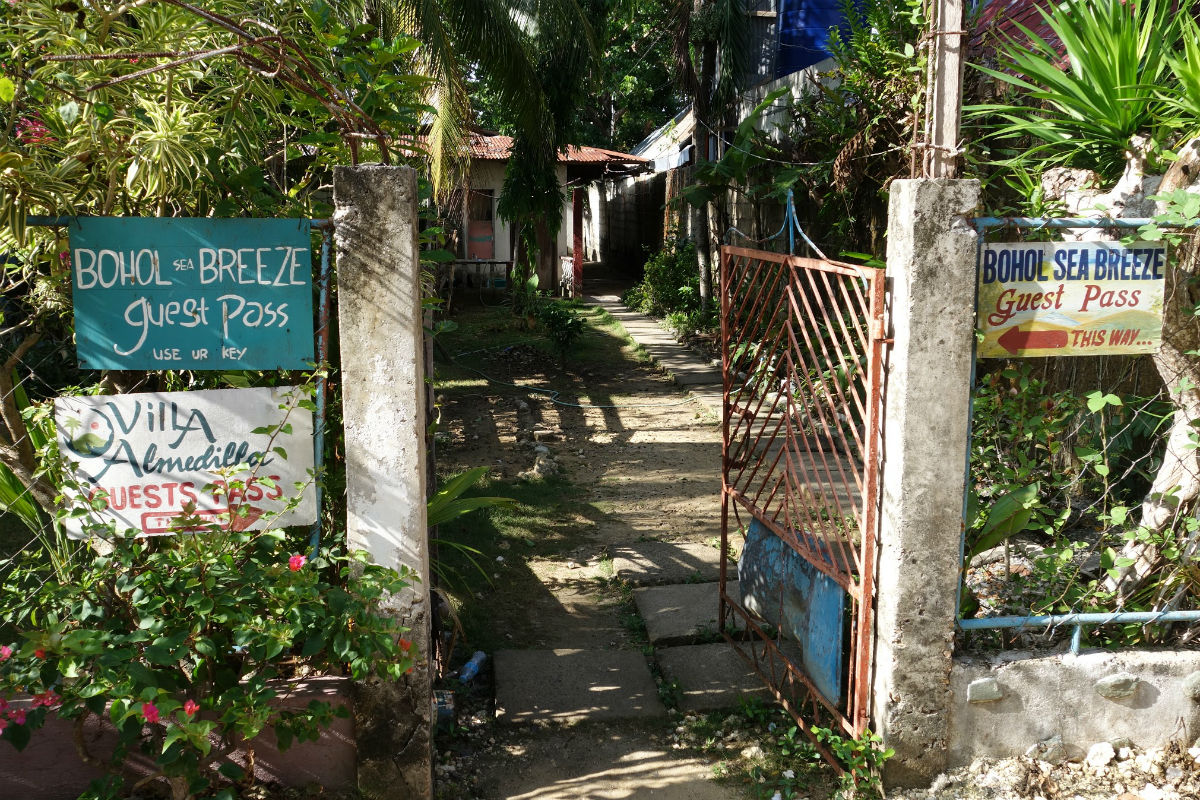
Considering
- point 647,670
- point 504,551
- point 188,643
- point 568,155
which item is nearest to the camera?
point 188,643

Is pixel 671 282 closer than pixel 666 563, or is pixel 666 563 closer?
pixel 666 563

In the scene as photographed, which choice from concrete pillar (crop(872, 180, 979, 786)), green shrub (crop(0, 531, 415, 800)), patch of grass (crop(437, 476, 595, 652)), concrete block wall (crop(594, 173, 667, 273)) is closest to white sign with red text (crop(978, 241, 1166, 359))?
concrete pillar (crop(872, 180, 979, 786))

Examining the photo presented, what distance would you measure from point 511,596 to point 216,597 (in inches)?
105

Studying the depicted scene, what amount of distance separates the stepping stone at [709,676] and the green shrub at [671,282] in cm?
975

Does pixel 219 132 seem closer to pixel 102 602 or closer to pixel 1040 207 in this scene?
pixel 102 602

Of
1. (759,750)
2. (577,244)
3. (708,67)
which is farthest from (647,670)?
(577,244)

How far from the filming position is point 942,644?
3412 mm

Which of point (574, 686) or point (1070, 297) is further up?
point (1070, 297)

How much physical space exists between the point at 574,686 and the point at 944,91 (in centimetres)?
292

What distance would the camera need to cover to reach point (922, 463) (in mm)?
3295

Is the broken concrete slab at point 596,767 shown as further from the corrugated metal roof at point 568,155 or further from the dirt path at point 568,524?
the corrugated metal roof at point 568,155

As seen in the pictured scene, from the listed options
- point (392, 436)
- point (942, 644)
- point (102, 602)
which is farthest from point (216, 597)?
point (942, 644)

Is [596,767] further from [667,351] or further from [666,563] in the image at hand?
[667,351]

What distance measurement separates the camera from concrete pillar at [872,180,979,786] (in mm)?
3209
